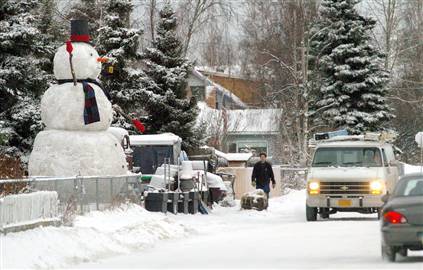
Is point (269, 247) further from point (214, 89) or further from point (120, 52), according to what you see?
point (214, 89)

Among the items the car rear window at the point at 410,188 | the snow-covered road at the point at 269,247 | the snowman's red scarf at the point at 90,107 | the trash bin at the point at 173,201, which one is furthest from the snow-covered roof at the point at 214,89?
the car rear window at the point at 410,188

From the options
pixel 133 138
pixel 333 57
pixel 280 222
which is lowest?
pixel 280 222

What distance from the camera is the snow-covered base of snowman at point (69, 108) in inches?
998

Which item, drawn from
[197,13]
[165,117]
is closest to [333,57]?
[197,13]

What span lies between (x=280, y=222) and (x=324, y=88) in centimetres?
3051

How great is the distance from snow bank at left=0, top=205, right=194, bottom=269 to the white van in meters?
5.07

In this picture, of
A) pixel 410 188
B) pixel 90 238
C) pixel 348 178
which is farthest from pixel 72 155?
pixel 410 188

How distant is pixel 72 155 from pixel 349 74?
34495 millimetres

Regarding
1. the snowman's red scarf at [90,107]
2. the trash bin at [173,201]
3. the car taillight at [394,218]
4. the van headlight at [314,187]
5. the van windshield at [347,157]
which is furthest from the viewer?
the van windshield at [347,157]

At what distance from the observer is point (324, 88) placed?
190 ft

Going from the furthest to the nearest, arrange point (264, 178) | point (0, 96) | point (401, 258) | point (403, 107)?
point (403, 107) → point (0, 96) → point (264, 178) → point (401, 258)

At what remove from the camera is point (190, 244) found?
20531mm

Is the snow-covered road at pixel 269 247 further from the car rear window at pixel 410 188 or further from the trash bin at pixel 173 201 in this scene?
the car rear window at pixel 410 188

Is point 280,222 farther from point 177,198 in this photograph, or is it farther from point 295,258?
point 295,258
